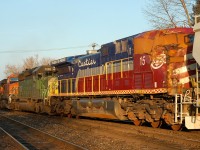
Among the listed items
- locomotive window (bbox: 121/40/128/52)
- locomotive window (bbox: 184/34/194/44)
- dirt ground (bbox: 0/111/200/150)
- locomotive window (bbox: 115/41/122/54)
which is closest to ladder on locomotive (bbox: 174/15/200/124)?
dirt ground (bbox: 0/111/200/150)

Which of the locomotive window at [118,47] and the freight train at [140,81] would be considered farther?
the locomotive window at [118,47]

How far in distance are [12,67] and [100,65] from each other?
9346cm

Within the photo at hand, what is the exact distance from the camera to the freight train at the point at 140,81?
1185 cm

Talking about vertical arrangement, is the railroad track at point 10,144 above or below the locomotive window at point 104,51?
below

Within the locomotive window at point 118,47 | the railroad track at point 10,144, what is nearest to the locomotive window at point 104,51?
the locomotive window at point 118,47

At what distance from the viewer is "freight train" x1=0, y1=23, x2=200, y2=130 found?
11.9m

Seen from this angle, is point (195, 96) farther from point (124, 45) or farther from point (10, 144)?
point (10, 144)

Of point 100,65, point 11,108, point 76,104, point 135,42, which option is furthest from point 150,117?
point 11,108

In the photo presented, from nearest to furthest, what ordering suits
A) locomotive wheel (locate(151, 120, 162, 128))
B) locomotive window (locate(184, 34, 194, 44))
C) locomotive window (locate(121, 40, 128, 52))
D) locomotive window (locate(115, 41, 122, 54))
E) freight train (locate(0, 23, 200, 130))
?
freight train (locate(0, 23, 200, 130)) → locomotive window (locate(184, 34, 194, 44)) → locomotive wheel (locate(151, 120, 162, 128)) → locomotive window (locate(121, 40, 128, 52)) → locomotive window (locate(115, 41, 122, 54))

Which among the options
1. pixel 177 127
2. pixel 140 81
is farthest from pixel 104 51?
pixel 177 127

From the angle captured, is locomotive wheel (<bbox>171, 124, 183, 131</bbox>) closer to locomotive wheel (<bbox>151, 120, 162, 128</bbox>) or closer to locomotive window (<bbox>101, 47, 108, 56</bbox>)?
locomotive wheel (<bbox>151, 120, 162, 128</bbox>)

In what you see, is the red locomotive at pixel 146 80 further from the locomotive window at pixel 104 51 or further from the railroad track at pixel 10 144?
the railroad track at pixel 10 144

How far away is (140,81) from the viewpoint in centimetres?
1358

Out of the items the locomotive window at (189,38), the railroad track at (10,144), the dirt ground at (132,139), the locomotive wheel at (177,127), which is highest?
the locomotive window at (189,38)
